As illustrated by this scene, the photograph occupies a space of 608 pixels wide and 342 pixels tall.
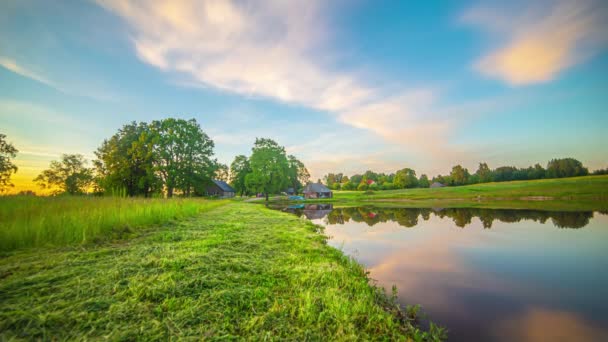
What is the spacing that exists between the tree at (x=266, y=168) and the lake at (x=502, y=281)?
30557mm

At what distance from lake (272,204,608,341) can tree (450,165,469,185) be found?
273 ft

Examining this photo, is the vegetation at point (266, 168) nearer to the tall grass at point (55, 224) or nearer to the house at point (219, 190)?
the house at point (219, 190)

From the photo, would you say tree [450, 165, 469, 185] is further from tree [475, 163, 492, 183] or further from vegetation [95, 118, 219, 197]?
vegetation [95, 118, 219, 197]

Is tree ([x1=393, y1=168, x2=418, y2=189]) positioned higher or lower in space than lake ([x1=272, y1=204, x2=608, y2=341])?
A: higher

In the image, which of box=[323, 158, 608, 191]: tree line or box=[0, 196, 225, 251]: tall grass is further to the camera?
box=[323, 158, 608, 191]: tree line

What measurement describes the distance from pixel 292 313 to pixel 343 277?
151 centimetres

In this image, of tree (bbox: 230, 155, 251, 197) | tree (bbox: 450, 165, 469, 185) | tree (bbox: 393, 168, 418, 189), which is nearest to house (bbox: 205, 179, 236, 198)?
tree (bbox: 230, 155, 251, 197)

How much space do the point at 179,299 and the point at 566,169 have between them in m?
90.9

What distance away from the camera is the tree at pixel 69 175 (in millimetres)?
39219

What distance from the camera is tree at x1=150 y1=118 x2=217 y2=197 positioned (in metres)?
25.4

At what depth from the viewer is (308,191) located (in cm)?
5666

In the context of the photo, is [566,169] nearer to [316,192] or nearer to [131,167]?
[316,192]

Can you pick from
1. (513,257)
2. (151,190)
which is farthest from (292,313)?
(151,190)

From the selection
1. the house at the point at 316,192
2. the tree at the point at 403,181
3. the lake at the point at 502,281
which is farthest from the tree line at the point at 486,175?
the lake at the point at 502,281
